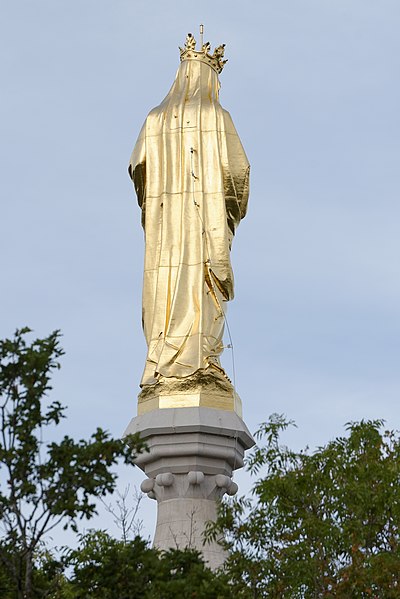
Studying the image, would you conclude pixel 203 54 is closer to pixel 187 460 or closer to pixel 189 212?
pixel 189 212

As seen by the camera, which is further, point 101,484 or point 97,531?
point 97,531

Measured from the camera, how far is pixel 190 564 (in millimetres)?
14836

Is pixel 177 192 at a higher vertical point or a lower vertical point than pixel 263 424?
higher

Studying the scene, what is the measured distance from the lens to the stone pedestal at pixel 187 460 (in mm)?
20000

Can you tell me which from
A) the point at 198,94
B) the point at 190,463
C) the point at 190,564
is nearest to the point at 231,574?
the point at 190,564

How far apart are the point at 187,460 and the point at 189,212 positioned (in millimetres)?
3932

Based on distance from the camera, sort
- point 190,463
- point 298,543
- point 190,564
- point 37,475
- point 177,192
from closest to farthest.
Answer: point 37,475 → point 190,564 → point 298,543 → point 190,463 → point 177,192

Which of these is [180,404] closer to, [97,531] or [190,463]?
[190,463]

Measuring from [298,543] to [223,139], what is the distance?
8.00m

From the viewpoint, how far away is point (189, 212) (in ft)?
72.1

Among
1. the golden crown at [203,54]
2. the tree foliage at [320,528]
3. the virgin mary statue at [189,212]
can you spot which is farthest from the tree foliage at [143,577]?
the golden crown at [203,54]

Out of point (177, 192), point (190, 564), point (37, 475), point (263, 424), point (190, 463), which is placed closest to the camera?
point (37, 475)

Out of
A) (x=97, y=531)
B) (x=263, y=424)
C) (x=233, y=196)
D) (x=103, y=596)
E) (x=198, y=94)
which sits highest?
(x=198, y=94)

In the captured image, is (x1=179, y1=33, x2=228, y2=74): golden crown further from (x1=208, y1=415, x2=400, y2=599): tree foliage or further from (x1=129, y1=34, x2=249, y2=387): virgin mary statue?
(x1=208, y1=415, x2=400, y2=599): tree foliage
